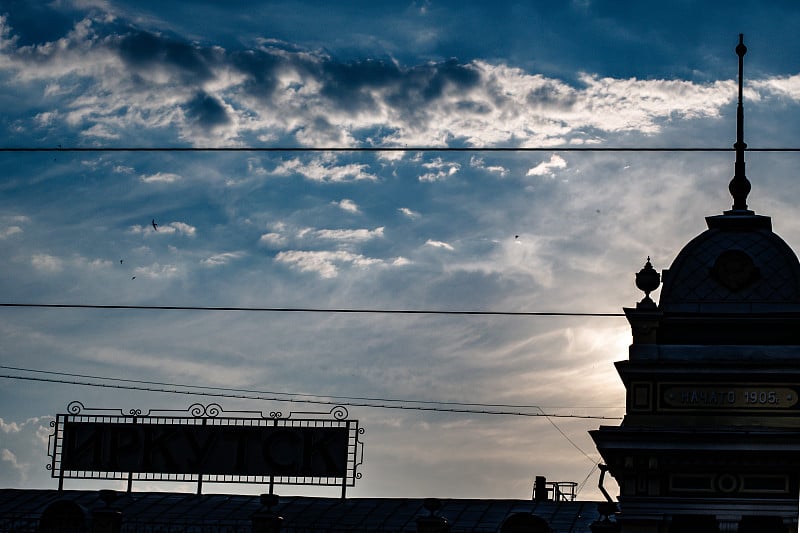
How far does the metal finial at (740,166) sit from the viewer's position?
4344 centimetres

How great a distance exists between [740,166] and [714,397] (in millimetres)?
6854

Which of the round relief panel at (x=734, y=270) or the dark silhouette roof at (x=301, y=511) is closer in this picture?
the round relief panel at (x=734, y=270)


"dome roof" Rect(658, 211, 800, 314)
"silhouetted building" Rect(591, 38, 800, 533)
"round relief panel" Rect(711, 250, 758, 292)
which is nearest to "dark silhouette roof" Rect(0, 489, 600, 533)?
"silhouetted building" Rect(591, 38, 800, 533)

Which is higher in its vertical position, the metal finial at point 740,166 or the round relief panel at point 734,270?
the metal finial at point 740,166

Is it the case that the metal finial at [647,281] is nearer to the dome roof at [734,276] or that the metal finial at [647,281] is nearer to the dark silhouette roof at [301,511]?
the dome roof at [734,276]

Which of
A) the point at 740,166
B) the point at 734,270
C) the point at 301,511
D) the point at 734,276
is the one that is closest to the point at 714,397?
the point at 734,276

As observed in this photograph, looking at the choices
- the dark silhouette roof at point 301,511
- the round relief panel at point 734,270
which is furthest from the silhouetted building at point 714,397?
the dark silhouette roof at point 301,511

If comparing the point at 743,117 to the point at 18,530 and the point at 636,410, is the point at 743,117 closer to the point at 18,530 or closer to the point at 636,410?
the point at 636,410

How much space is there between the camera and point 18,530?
46.2 metres

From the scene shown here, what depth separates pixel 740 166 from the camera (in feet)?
144

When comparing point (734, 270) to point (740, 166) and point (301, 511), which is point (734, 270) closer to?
point (740, 166)

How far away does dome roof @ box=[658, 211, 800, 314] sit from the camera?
41031 millimetres

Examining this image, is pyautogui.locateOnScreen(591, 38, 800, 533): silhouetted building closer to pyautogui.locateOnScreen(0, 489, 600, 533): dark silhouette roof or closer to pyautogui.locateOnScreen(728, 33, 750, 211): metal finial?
pyautogui.locateOnScreen(728, 33, 750, 211): metal finial

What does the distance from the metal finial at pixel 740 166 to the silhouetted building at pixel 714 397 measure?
159cm
